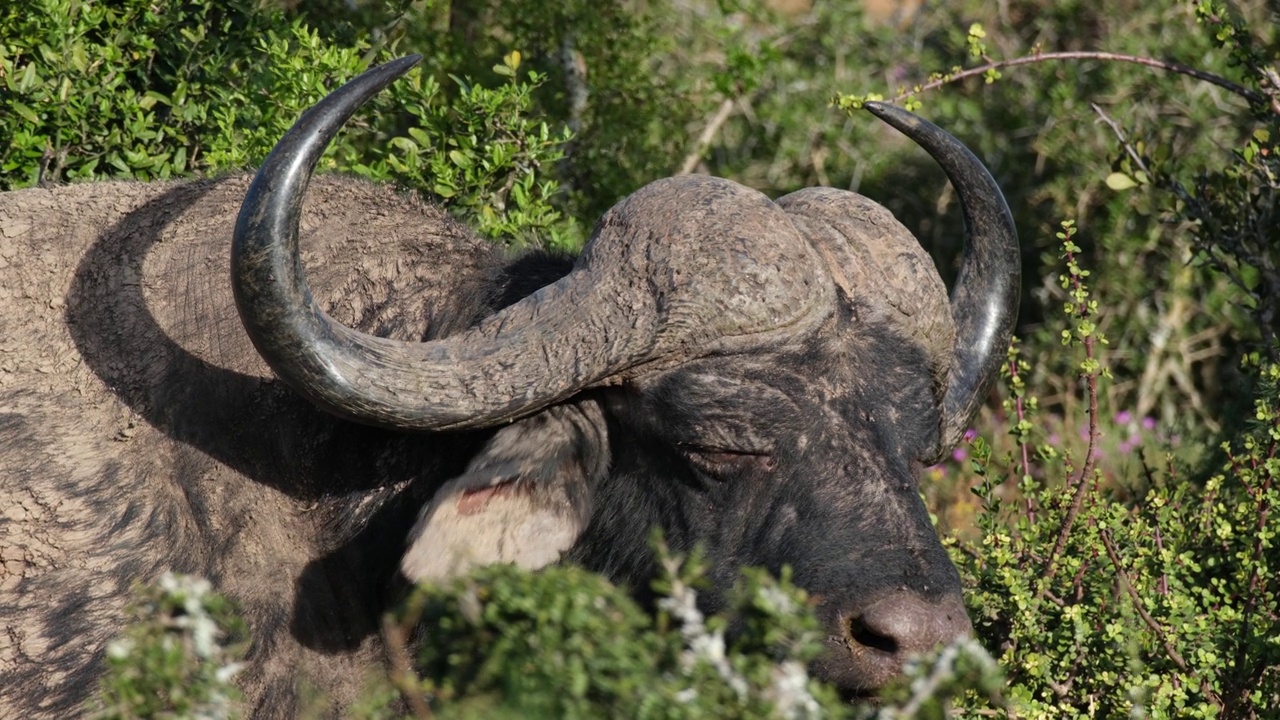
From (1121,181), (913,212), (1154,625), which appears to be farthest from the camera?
(913,212)

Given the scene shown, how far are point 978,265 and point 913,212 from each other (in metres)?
5.77

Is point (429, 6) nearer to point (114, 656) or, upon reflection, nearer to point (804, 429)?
point (804, 429)

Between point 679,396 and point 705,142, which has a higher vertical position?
point 679,396

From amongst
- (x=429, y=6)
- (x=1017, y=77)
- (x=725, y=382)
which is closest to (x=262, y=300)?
(x=725, y=382)

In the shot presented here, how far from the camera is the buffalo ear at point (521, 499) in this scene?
155 inches

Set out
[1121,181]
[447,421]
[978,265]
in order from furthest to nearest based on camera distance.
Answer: [1121,181] → [978,265] → [447,421]

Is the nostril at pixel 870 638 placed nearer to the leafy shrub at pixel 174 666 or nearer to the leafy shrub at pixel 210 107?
the leafy shrub at pixel 174 666

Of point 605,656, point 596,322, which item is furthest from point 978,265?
point 605,656

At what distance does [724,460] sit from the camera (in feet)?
13.4

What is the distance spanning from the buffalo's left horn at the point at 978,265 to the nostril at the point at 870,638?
4.58 feet

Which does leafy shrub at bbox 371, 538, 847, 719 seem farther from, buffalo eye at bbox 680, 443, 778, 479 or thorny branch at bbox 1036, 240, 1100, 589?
thorny branch at bbox 1036, 240, 1100, 589

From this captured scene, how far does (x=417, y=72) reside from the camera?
19.9 feet

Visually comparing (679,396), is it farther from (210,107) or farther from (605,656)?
(210,107)

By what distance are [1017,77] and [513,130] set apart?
5471 mm
